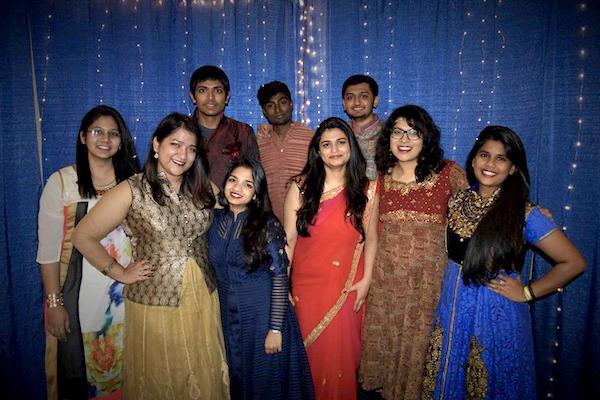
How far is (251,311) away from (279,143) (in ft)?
4.51

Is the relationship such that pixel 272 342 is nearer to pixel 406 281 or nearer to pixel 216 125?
pixel 406 281

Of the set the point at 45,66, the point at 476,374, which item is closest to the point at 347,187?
the point at 476,374

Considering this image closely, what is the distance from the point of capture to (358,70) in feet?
8.76

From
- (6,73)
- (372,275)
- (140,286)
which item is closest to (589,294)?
(372,275)

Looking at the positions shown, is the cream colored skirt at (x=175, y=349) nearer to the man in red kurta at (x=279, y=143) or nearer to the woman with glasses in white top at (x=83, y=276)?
the woman with glasses in white top at (x=83, y=276)

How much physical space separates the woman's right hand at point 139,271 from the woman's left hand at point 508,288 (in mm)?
1598

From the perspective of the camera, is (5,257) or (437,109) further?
(437,109)

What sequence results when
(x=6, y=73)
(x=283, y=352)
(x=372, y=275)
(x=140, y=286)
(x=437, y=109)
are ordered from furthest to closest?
(x=437, y=109) < (x=6, y=73) < (x=372, y=275) < (x=283, y=352) < (x=140, y=286)

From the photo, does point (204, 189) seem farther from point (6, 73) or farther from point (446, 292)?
point (6, 73)

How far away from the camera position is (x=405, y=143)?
179cm

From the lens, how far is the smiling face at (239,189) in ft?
5.24

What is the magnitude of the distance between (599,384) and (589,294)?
22.5 inches

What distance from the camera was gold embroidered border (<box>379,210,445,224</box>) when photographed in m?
1.74

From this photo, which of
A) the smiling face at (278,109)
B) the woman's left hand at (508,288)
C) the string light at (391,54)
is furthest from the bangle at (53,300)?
the string light at (391,54)
